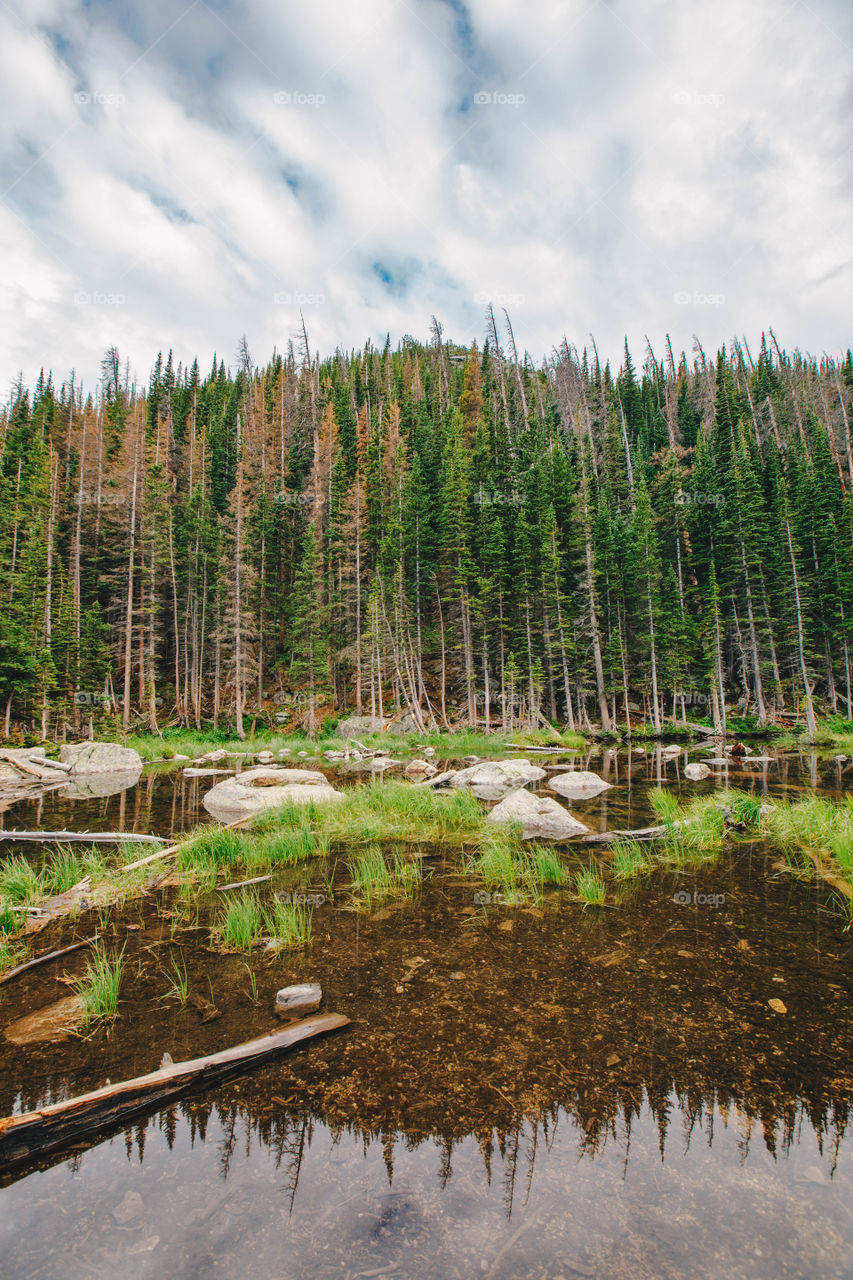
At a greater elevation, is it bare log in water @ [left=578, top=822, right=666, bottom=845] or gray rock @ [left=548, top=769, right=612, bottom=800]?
bare log in water @ [left=578, top=822, right=666, bottom=845]

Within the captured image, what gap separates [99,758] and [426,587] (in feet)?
73.9

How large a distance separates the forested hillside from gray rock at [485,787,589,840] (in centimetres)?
2150

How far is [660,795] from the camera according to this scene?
37.3ft

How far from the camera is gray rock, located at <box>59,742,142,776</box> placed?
2172cm

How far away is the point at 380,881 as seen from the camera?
6.98 m

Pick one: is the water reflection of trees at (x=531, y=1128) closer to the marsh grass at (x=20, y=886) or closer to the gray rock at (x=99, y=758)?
the marsh grass at (x=20, y=886)

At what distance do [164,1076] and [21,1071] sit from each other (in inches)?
45.9

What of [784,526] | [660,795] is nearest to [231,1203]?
→ [660,795]

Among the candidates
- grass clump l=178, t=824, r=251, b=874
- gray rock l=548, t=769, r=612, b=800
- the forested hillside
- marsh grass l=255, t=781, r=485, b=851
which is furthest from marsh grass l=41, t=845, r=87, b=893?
the forested hillside

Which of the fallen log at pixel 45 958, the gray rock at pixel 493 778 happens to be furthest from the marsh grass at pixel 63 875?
the gray rock at pixel 493 778

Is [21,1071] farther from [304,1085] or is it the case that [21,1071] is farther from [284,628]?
[284,628]

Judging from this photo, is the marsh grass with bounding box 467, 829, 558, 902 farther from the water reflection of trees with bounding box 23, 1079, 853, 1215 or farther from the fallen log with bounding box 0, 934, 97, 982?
the fallen log with bounding box 0, 934, 97, 982

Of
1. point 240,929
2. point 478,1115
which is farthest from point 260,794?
point 478,1115

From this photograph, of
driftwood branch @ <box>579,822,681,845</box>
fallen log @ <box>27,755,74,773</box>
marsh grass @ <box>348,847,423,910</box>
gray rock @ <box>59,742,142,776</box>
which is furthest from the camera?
gray rock @ <box>59,742,142,776</box>
